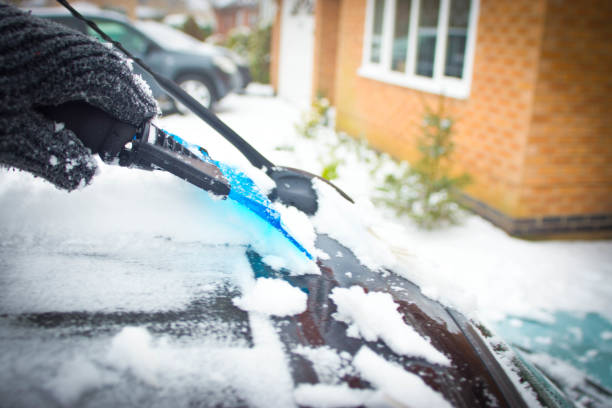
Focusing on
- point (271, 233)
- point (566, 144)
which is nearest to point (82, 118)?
point (271, 233)

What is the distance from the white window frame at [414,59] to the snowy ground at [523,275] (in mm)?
1577

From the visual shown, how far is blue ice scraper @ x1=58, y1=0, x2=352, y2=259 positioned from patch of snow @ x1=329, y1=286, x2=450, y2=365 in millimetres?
182

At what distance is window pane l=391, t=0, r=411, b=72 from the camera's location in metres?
7.43

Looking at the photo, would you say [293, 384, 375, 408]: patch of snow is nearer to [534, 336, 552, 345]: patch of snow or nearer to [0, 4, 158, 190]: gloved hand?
[0, 4, 158, 190]: gloved hand

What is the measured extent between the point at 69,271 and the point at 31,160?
26cm

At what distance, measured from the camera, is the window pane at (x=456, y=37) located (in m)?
5.91

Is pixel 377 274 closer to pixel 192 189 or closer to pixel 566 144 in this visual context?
pixel 192 189

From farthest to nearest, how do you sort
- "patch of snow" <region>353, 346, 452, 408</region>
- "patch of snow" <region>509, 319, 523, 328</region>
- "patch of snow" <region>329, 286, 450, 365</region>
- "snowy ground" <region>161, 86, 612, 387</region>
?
"patch of snow" <region>509, 319, 523, 328</region>, "snowy ground" <region>161, 86, 612, 387</region>, "patch of snow" <region>329, 286, 450, 365</region>, "patch of snow" <region>353, 346, 452, 408</region>

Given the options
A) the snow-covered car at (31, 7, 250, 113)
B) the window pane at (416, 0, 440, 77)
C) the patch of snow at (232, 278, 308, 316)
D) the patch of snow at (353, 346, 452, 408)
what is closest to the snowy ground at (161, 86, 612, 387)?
the patch of snow at (232, 278, 308, 316)

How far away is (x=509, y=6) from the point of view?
4883 mm

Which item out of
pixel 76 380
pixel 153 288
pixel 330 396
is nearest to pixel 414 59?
pixel 153 288

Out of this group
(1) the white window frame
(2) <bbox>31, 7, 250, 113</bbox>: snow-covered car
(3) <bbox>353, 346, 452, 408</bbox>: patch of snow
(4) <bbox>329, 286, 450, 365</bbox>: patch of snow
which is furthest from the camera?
(2) <bbox>31, 7, 250, 113</bbox>: snow-covered car

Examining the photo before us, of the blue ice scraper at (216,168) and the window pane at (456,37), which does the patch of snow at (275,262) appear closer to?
the blue ice scraper at (216,168)

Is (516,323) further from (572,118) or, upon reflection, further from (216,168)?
(216,168)
